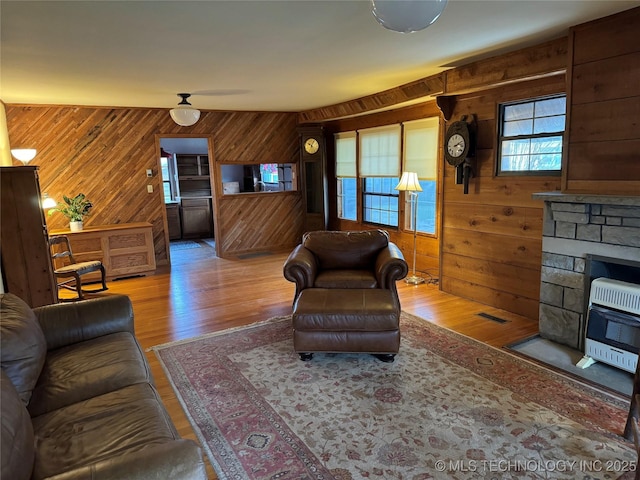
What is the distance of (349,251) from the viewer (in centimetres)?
399

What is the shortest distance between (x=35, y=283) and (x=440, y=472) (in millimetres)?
3773

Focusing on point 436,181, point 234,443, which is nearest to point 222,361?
point 234,443

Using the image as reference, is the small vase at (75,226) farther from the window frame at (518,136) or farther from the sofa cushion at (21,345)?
the window frame at (518,136)

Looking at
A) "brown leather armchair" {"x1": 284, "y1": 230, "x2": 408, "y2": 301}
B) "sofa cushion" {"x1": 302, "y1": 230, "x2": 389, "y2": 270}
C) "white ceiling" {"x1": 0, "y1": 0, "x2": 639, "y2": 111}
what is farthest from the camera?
"sofa cushion" {"x1": 302, "y1": 230, "x2": 389, "y2": 270}

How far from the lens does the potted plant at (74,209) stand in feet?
18.3

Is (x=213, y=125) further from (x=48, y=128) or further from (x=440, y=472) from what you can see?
(x=440, y=472)

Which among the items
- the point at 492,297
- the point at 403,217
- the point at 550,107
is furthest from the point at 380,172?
the point at 550,107

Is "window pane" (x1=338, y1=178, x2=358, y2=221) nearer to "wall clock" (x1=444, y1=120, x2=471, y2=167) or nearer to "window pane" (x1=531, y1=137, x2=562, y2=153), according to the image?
"wall clock" (x1=444, y1=120, x2=471, y2=167)

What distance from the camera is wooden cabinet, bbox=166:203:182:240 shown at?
882cm

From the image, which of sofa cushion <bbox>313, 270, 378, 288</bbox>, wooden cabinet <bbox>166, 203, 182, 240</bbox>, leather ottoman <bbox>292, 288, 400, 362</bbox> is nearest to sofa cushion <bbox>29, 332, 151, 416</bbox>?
leather ottoman <bbox>292, 288, 400, 362</bbox>

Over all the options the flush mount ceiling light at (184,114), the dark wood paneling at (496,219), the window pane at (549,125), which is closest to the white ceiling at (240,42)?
the flush mount ceiling light at (184,114)

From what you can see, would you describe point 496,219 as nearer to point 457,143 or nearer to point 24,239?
point 457,143

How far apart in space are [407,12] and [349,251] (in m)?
2.55

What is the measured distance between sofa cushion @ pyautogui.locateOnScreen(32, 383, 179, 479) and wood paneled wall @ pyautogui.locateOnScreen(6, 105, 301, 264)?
16.4 ft
